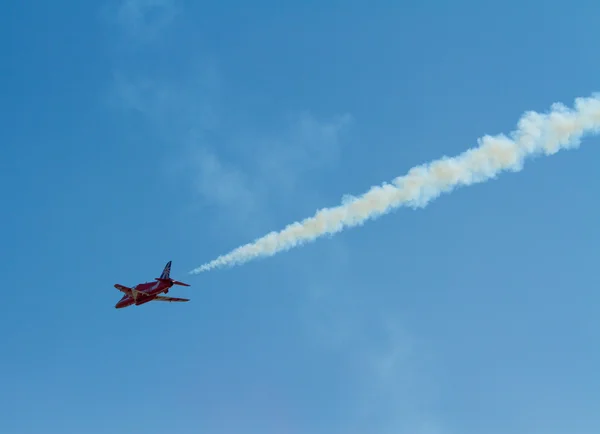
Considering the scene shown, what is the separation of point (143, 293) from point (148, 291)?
1.35 meters

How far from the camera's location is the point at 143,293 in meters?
98.4

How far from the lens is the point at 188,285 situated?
92.6 meters

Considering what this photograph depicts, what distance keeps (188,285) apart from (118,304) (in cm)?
1773

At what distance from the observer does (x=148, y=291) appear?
9744 cm

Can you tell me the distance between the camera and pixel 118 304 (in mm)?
104688

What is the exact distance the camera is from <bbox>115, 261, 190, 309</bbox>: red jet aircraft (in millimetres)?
94750

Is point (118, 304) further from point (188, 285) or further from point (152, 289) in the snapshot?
point (188, 285)

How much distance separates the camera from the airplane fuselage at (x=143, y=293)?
95.3m

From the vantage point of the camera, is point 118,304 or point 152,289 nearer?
point 152,289

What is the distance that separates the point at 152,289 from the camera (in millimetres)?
96812

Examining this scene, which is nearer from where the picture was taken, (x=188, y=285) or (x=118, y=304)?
(x=188, y=285)

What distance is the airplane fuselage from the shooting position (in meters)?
95.3

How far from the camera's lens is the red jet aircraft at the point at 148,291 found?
311 feet

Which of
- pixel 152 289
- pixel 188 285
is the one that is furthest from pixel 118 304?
pixel 188 285
